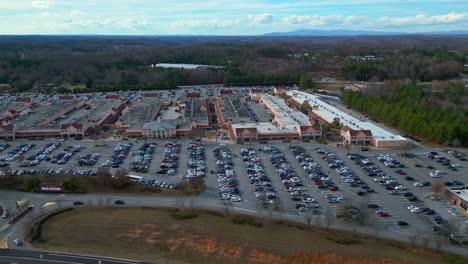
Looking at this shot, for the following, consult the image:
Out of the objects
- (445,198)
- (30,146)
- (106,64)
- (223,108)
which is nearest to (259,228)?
(445,198)

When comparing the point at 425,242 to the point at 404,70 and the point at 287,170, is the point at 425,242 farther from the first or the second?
the point at 404,70

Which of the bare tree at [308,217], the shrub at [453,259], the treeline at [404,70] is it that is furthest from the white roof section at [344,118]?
the treeline at [404,70]

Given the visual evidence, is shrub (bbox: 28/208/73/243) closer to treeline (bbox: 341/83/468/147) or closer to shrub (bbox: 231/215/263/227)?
shrub (bbox: 231/215/263/227)

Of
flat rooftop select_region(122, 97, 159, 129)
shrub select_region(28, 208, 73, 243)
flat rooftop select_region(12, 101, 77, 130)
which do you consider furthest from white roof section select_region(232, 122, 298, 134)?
shrub select_region(28, 208, 73, 243)

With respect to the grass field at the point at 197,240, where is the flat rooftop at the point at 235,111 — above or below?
above

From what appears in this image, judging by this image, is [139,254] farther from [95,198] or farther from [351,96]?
[351,96]

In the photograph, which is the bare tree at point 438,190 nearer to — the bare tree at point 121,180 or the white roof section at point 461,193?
the white roof section at point 461,193
